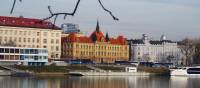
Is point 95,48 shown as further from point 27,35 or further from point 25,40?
point 25,40

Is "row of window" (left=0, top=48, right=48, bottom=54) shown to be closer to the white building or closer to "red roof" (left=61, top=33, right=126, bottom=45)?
"red roof" (left=61, top=33, right=126, bottom=45)

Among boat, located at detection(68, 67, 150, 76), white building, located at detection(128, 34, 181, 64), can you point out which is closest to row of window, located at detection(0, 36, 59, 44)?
boat, located at detection(68, 67, 150, 76)

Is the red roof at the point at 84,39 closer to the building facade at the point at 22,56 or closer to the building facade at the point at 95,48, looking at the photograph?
the building facade at the point at 95,48

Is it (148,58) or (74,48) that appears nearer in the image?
(74,48)

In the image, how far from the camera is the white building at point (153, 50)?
414 ft

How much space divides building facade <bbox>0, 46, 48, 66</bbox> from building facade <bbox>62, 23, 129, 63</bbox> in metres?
17.8

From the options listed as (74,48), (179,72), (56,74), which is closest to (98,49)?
(74,48)

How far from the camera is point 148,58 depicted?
4852 inches

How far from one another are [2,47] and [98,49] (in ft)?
109

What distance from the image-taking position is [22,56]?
71438mm

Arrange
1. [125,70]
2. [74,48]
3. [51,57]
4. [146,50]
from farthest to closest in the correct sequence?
[146,50]
[74,48]
[51,57]
[125,70]

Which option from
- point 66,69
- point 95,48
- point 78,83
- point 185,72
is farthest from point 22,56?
point 185,72

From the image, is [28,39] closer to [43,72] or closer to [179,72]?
[43,72]

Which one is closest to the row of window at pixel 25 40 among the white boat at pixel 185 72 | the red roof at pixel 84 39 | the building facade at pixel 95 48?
the building facade at pixel 95 48
